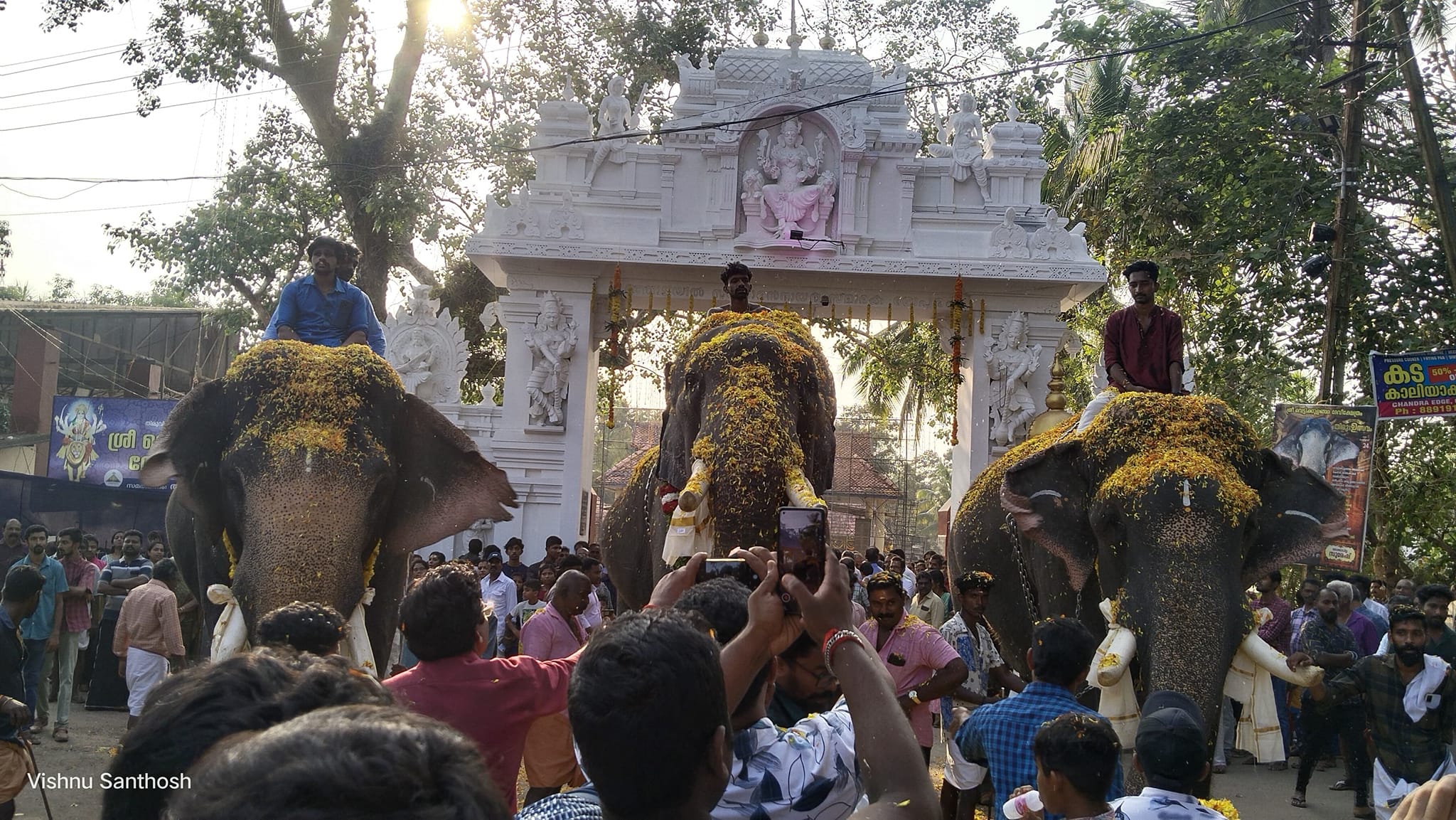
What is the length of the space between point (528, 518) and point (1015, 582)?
34.0 feet

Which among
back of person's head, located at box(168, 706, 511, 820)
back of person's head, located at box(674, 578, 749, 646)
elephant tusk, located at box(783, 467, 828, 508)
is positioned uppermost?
elephant tusk, located at box(783, 467, 828, 508)

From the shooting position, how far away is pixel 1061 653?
13.4 feet

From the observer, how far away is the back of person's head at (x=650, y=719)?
2.09 meters

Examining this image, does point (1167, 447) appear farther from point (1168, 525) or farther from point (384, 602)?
point (384, 602)

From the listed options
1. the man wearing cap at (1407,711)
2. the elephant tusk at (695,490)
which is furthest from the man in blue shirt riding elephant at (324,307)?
the man wearing cap at (1407,711)

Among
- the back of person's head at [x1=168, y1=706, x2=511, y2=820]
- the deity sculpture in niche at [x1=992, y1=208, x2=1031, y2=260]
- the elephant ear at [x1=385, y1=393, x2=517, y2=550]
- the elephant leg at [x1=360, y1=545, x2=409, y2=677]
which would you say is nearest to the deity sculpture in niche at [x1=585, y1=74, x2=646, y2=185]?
the deity sculpture in niche at [x1=992, y1=208, x2=1031, y2=260]

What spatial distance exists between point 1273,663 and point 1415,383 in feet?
25.5

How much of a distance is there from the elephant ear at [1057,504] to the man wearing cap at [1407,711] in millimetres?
1400

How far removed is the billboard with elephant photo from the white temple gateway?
5.87 metres

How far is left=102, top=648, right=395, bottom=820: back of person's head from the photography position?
1761 millimetres

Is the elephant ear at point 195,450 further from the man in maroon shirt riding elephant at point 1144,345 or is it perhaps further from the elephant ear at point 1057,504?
the man in maroon shirt riding elephant at point 1144,345

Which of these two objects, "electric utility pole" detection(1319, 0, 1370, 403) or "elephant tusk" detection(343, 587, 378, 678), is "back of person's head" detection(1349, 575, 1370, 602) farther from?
"elephant tusk" detection(343, 587, 378, 678)

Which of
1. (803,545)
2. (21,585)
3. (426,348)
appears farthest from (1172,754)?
(426,348)

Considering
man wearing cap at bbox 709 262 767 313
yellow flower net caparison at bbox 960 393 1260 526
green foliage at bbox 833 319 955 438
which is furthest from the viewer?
green foliage at bbox 833 319 955 438
